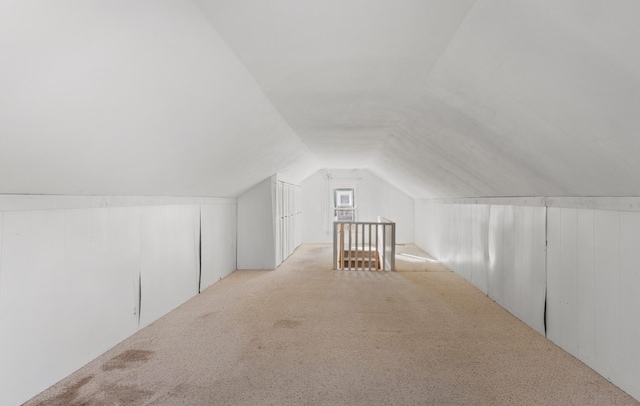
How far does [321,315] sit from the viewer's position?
399 centimetres

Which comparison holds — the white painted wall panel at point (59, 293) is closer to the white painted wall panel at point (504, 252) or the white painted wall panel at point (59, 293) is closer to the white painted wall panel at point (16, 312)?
the white painted wall panel at point (16, 312)

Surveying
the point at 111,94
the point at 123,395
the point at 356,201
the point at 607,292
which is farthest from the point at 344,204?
the point at 111,94

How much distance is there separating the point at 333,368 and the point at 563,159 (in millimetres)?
2145

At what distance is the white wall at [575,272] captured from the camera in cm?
239

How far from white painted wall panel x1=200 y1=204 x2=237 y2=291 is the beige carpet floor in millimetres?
804

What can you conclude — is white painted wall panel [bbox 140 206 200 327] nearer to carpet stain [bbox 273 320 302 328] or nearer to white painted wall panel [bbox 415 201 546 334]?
carpet stain [bbox 273 320 302 328]

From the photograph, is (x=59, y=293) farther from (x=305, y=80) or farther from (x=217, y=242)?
A: (x=217, y=242)

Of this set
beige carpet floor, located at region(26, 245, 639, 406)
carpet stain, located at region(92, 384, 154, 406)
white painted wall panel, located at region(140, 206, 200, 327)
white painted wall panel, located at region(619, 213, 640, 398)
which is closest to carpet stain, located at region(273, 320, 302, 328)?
beige carpet floor, located at region(26, 245, 639, 406)

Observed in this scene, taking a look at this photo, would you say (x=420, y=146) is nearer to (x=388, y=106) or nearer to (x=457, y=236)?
(x=388, y=106)

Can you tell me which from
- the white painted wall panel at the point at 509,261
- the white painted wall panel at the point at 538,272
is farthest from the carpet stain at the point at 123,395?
the white painted wall panel at the point at 509,261

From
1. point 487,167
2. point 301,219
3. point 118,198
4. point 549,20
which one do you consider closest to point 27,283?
point 118,198

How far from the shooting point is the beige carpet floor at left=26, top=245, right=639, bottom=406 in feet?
7.74

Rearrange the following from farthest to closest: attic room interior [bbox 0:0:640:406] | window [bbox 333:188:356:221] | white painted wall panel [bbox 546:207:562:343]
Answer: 1. window [bbox 333:188:356:221]
2. white painted wall panel [bbox 546:207:562:343]
3. attic room interior [bbox 0:0:640:406]

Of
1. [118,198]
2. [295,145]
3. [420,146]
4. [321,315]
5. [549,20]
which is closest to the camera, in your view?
[549,20]
